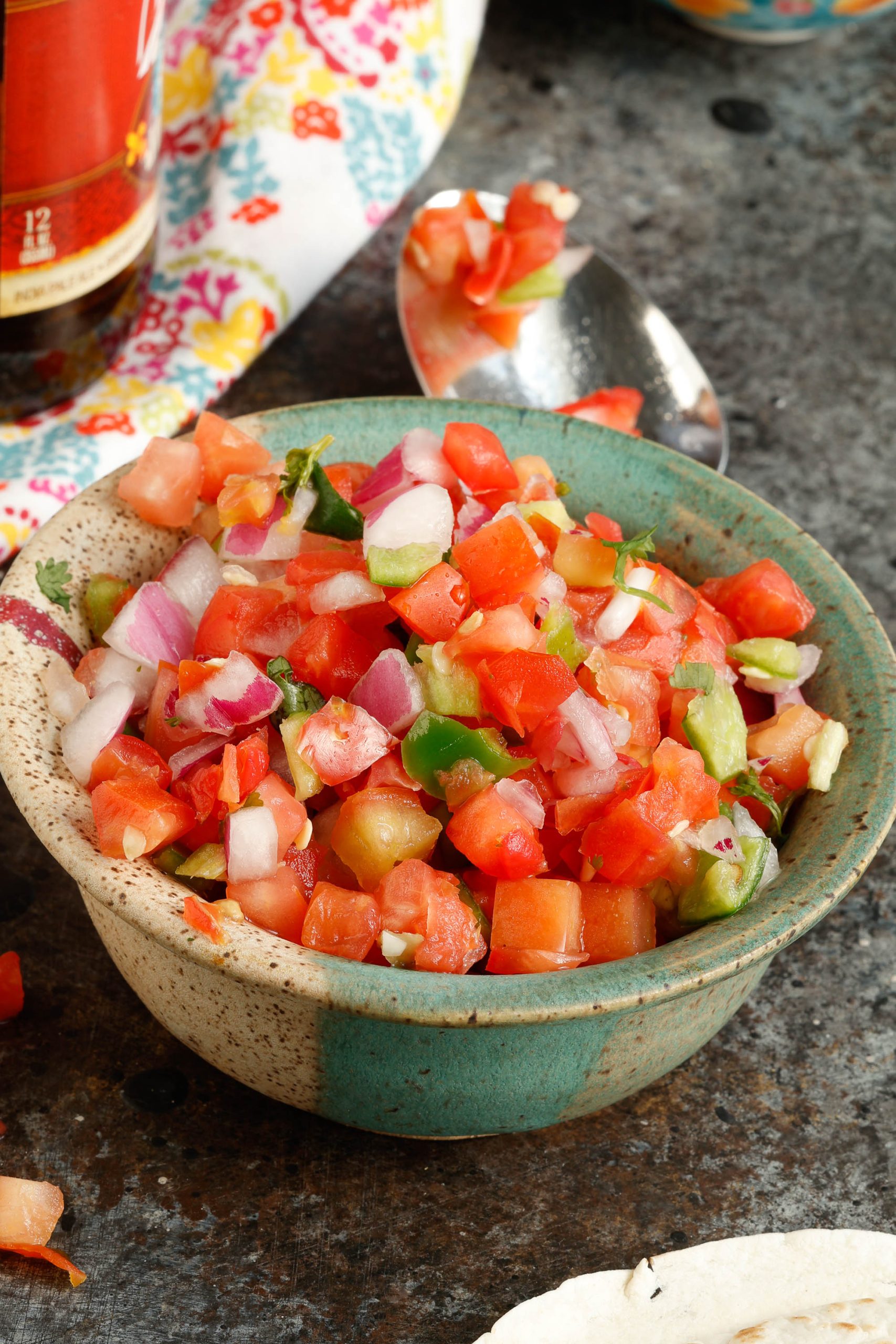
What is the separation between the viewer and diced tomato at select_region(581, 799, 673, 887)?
116cm

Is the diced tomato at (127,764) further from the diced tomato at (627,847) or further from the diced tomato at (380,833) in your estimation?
the diced tomato at (627,847)

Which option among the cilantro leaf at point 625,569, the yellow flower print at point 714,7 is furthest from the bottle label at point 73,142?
the yellow flower print at point 714,7

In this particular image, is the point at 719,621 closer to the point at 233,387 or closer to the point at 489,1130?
the point at 489,1130

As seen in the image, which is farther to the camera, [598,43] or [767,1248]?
[598,43]

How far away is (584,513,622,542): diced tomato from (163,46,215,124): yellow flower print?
1365mm

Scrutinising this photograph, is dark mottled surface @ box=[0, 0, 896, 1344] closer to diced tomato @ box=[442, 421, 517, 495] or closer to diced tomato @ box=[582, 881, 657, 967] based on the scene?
diced tomato @ box=[582, 881, 657, 967]

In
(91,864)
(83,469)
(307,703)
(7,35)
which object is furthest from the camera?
(83,469)

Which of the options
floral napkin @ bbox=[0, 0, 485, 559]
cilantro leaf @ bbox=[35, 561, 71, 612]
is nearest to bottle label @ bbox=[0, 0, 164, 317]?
floral napkin @ bbox=[0, 0, 485, 559]

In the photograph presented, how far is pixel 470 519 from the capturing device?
1.36m

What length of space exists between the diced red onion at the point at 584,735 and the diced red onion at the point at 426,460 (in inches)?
11.6

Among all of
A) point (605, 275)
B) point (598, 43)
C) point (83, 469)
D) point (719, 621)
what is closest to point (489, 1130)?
point (719, 621)

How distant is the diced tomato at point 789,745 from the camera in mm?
1313

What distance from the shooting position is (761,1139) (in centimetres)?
140

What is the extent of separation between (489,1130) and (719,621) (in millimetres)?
533
